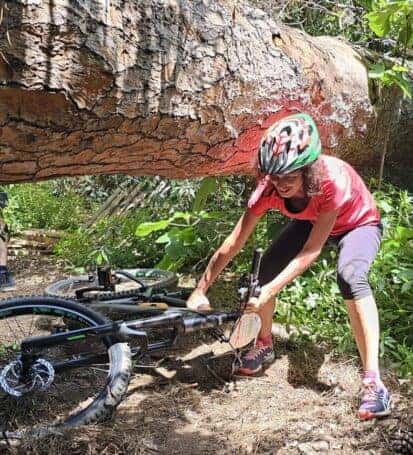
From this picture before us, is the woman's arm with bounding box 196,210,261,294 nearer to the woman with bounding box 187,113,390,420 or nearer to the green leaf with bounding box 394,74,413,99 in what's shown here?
the woman with bounding box 187,113,390,420

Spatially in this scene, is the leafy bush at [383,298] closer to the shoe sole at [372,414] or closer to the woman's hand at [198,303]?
the shoe sole at [372,414]

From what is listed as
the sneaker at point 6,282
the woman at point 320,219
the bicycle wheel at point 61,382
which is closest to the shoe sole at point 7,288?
the sneaker at point 6,282

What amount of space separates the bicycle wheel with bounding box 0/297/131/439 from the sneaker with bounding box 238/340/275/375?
805 millimetres

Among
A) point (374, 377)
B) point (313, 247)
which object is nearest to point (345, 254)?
point (313, 247)

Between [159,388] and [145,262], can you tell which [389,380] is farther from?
[145,262]

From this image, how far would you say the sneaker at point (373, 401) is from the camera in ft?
9.02

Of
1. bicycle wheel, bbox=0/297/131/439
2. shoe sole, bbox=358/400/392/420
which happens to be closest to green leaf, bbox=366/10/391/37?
shoe sole, bbox=358/400/392/420

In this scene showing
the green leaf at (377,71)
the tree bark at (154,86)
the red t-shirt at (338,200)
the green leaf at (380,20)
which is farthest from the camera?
the green leaf at (377,71)

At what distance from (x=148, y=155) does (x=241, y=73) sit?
69 centimetres

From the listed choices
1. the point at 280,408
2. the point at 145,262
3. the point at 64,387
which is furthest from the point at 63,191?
the point at 280,408

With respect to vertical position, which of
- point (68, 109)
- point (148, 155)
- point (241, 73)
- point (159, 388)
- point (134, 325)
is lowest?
point (159, 388)

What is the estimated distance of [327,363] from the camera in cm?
338

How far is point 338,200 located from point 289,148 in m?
0.38

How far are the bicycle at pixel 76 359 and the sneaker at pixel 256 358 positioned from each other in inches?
5.7
